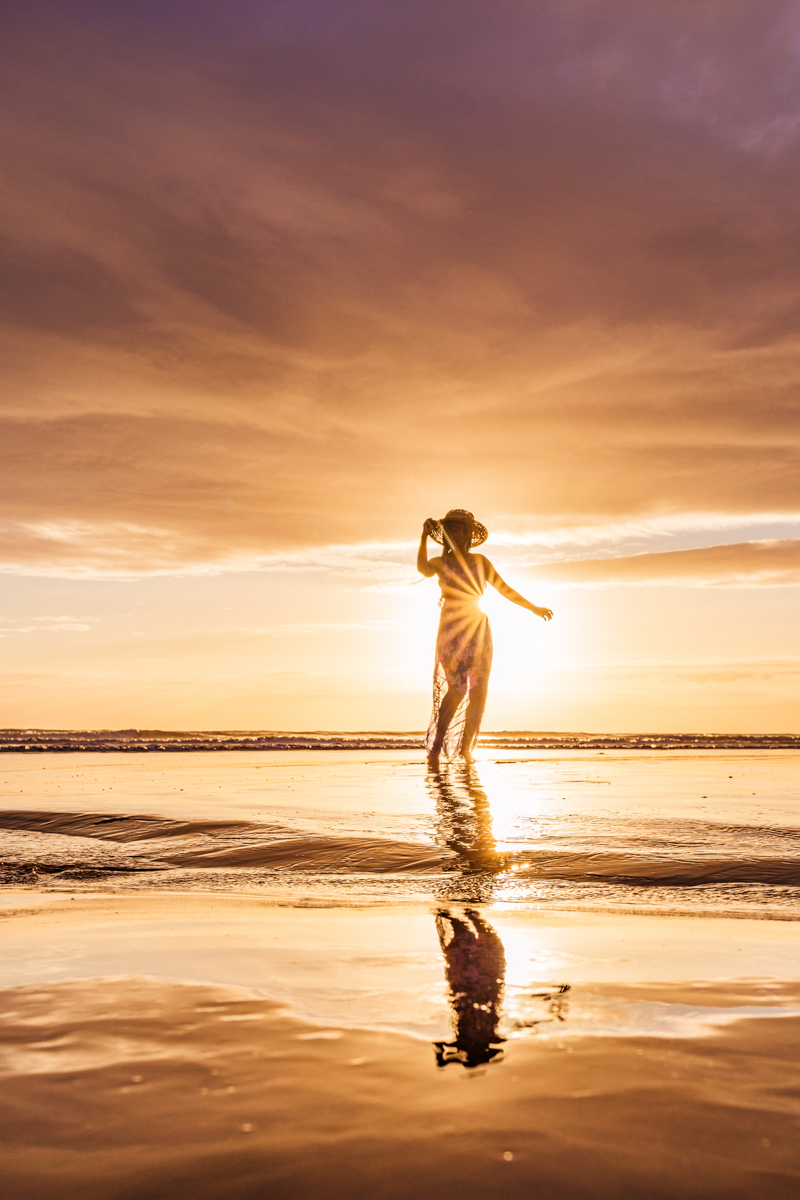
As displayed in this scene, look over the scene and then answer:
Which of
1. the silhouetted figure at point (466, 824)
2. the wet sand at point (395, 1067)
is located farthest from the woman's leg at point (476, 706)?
the wet sand at point (395, 1067)

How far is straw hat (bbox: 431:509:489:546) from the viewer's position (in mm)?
12812

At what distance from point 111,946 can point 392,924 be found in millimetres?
1173

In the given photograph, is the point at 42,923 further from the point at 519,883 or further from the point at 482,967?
the point at 519,883

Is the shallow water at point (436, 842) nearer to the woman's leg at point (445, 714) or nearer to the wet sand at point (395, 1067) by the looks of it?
the wet sand at point (395, 1067)

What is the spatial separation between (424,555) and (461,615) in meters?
1.10

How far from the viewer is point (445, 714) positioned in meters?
13.2

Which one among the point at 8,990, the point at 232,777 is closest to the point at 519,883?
the point at 8,990

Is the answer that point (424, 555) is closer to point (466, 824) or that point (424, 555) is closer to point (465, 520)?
point (465, 520)

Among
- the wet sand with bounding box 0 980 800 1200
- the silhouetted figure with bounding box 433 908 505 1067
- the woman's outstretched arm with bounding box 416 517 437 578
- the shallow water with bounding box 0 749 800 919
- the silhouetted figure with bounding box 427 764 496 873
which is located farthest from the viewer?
the woman's outstretched arm with bounding box 416 517 437 578

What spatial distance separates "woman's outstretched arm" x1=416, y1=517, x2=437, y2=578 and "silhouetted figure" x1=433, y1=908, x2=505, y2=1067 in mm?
9016

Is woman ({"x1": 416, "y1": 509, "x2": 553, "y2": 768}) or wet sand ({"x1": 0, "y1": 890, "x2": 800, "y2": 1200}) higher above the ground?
woman ({"x1": 416, "y1": 509, "x2": 553, "y2": 768})

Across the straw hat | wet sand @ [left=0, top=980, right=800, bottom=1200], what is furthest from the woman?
wet sand @ [left=0, top=980, right=800, bottom=1200]

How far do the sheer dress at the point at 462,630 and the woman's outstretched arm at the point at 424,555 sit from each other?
8.7 inches

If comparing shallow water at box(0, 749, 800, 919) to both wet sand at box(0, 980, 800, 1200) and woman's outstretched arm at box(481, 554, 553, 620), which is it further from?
woman's outstretched arm at box(481, 554, 553, 620)
